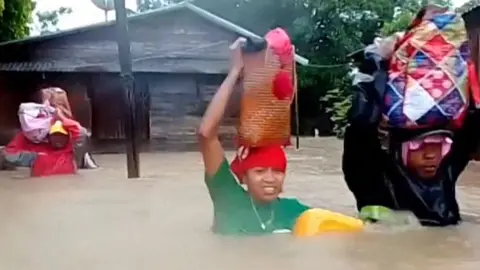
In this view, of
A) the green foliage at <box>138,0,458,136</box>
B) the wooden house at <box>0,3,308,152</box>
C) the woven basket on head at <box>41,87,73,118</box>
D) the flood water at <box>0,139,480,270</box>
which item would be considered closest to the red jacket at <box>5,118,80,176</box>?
the woven basket on head at <box>41,87,73,118</box>

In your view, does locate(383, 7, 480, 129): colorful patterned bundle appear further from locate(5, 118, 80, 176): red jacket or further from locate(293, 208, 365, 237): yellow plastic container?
locate(5, 118, 80, 176): red jacket

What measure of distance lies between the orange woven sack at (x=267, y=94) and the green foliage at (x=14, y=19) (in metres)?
19.0

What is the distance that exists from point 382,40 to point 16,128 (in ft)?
52.7

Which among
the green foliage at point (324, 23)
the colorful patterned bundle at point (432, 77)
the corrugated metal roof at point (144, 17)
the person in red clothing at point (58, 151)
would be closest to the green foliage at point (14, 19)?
the corrugated metal roof at point (144, 17)

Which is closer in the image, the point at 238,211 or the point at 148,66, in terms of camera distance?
the point at 238,211

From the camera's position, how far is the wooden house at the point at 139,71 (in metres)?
20.4

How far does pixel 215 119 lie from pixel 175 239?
0.83 m

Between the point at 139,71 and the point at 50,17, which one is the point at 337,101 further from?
the point at 50,17

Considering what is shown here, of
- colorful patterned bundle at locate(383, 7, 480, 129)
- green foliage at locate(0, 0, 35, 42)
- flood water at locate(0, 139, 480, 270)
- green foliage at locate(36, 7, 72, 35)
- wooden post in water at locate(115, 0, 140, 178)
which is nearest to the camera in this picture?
flood water at locate(0, 139, 480, 270)

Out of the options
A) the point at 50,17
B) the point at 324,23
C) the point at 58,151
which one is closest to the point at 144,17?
the point at 58,151

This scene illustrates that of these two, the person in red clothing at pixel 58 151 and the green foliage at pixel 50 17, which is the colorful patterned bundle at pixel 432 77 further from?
the green foliage at pixel 50 17

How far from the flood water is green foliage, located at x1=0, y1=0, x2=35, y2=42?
14.8m

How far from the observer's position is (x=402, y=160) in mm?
5699

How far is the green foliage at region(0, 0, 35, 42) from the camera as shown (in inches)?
917
